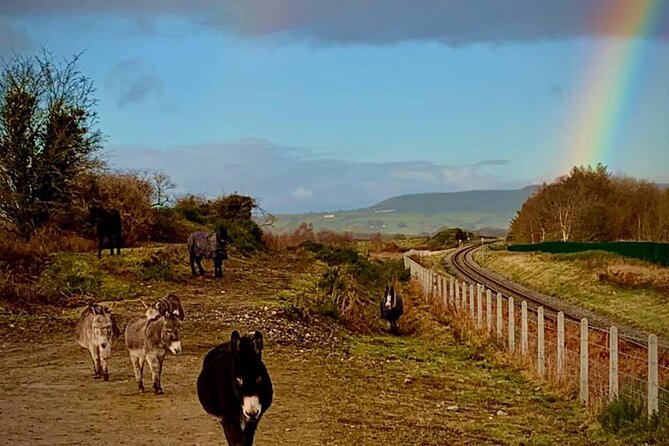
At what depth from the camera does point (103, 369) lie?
14.1 m

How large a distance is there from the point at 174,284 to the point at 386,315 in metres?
6.83

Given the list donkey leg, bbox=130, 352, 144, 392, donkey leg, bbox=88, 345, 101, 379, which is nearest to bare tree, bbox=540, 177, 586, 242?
donkey leg, bbox=88, 345, 101, 379

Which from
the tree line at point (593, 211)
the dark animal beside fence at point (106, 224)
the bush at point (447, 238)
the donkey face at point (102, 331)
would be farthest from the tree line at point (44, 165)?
the bush at point (447, 238)

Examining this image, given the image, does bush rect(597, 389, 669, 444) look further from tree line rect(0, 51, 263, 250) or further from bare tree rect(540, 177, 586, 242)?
bare tree rect(540, 177, 586, 242)

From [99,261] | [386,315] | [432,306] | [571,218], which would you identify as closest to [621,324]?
[432,306]

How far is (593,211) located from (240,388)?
102m

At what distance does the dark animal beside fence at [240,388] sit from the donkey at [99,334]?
5206 millimetres

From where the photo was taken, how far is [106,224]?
30.8 m

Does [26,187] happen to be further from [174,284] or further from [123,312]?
[123,312]

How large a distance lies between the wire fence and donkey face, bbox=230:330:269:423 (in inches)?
236

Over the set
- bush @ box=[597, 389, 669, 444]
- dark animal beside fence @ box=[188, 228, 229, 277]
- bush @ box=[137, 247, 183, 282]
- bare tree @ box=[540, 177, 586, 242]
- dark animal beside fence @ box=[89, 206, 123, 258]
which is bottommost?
bush @ box=[597, 389, 669, 444]

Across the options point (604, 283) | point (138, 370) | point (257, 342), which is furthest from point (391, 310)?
point (604, 283)

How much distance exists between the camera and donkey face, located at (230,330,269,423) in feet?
25.8

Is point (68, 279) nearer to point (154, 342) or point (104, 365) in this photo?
point (104, 365)
